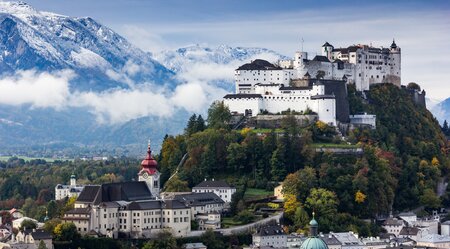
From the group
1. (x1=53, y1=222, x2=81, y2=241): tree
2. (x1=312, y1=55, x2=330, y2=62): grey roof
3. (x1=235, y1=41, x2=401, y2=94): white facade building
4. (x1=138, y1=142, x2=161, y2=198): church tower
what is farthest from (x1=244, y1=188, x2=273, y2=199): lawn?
(x1=312, y1=55, x2=330, y2=62): grey roof

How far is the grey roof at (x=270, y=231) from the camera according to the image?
91812 millimetres

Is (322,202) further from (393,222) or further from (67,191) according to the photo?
(67,191)

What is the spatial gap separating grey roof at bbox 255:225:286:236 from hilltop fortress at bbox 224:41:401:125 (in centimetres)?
2392

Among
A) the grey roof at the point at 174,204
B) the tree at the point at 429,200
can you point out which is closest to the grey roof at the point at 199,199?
the grey roof at the point at 174,204

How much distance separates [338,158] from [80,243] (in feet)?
106

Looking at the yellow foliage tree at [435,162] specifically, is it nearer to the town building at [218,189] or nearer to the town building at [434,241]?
the town building at [434,241]

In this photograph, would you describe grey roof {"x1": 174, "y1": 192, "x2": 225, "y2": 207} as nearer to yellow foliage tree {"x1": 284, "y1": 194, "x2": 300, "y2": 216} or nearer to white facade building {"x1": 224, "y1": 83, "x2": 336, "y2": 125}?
yellow foliage tree {"x1": 284, "y1": 194, "x2": 300, "y2": 216}

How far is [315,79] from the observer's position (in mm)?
119250

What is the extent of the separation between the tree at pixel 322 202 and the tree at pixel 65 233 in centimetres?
2325

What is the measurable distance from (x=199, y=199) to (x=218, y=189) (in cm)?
498

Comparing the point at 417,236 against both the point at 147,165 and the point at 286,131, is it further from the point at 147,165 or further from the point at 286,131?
the point at 147,165

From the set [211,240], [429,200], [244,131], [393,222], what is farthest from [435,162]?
[211,240]

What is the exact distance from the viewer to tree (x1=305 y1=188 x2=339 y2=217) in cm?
9894

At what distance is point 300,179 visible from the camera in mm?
100812
